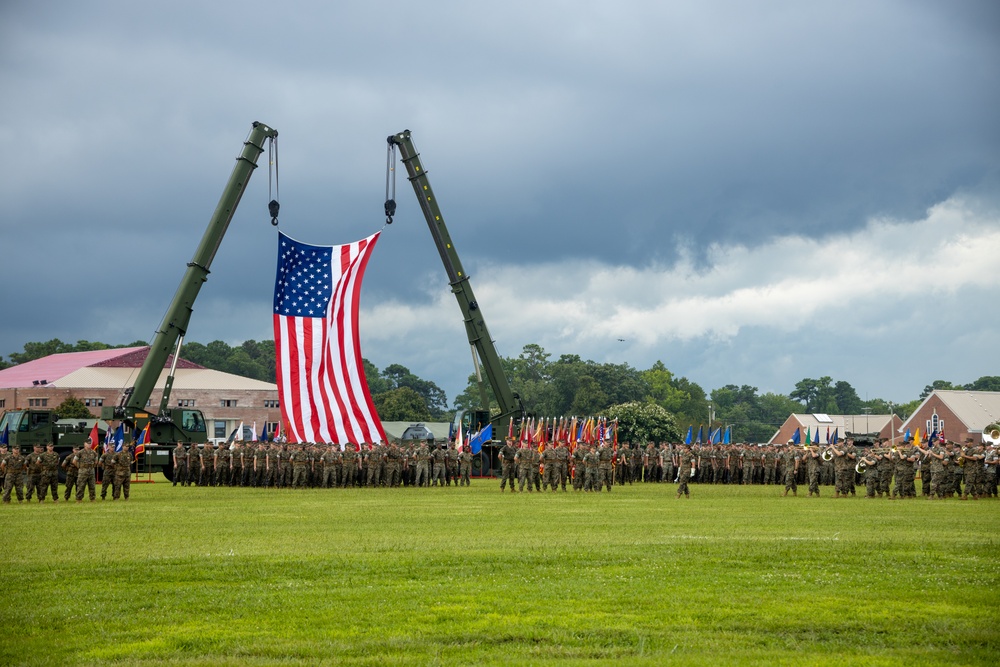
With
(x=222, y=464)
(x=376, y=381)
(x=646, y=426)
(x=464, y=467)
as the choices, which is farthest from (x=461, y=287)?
(x=376, y=381)

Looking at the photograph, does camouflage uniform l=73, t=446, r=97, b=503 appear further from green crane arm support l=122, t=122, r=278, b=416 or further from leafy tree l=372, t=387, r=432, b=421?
leafy tree l=372, t=387, r=432, b=421

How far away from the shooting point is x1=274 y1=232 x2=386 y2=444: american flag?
36125 mm

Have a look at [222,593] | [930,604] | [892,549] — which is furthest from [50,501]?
[930,604]

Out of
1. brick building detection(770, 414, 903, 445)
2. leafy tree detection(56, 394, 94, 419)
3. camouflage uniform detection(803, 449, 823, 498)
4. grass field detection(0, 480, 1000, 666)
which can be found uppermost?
brick building detection(770, 414, 903, 445)

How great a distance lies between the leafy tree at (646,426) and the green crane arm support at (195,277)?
37.2m

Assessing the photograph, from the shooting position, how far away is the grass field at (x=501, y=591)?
902cm

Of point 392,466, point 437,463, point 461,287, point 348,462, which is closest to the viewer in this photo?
point 348,462

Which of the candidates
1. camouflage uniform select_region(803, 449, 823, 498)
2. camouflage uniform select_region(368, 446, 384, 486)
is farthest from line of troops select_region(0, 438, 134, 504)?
camouflage uniform select_region(803, 449, 823, 498)

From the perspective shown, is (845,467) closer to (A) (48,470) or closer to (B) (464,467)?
(B) (464,467)

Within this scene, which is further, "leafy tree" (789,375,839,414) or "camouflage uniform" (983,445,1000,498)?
"leafy tree" (789,375,839,414)

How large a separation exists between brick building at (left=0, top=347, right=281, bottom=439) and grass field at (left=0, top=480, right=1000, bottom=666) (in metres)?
73.3

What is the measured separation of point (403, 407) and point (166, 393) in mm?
65446

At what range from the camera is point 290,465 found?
118 feet

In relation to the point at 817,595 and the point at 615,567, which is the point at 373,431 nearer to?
the point at 615,567
